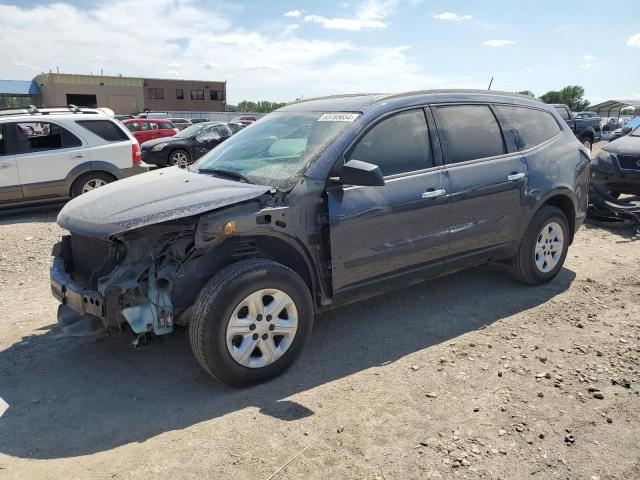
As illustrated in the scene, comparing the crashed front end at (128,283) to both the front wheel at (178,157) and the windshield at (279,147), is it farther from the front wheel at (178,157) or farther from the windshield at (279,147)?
the front wheel at (178,157)

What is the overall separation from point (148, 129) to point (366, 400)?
21.7m

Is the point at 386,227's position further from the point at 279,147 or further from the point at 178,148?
the point at 178,148

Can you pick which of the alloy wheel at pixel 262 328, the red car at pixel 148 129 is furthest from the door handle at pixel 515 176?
the red car at pixel 148 129

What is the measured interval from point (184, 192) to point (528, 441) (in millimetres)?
2584

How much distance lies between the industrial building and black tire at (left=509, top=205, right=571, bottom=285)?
5787 cm

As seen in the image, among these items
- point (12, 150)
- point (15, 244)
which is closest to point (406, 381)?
point (15, 244)

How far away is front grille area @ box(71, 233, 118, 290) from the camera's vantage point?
3.53 m

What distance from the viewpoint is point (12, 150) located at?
8641 millimetres

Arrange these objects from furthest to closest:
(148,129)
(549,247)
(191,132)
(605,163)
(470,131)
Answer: (148,129)
(191,132)
(605,163)
(549,247)
(470,131)

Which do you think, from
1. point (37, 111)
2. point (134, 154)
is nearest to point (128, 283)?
point (134, 154)

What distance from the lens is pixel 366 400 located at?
327 centimetres

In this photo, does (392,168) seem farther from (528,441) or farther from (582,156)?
(582,156)

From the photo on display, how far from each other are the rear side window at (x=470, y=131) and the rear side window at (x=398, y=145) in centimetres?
24

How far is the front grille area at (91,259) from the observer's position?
3.53 meters
